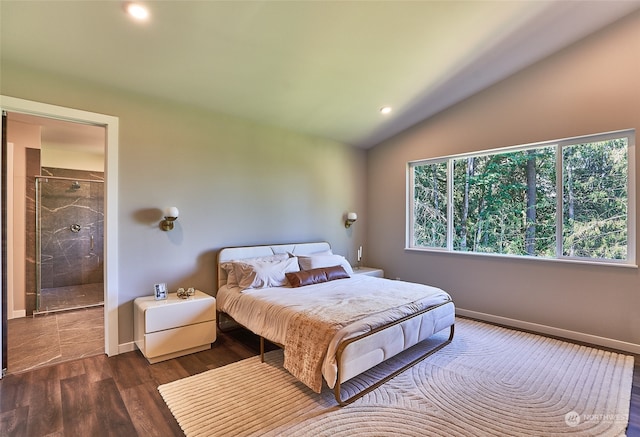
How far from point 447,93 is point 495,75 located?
59 cm

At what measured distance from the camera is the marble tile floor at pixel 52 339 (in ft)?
9.87

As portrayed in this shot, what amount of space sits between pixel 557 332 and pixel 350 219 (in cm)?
314

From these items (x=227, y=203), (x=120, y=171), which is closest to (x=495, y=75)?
(x=227, y=203)

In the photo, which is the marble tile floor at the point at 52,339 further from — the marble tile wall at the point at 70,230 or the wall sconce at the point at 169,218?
the marble tile wall at the point at 70,230

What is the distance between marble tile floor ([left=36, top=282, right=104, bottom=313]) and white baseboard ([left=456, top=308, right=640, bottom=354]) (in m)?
5.90

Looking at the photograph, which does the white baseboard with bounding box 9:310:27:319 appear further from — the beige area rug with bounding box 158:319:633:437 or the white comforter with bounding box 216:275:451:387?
→ the beige area rug with bounding box 158:319:633:437

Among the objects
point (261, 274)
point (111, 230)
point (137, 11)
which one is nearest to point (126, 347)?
point (111, 230)

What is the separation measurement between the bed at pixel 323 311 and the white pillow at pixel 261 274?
0.01 metres

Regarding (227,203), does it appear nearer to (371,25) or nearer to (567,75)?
(371,25)

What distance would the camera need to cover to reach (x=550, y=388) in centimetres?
249

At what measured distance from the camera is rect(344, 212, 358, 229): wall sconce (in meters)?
5.29

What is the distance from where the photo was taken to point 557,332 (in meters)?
3.65

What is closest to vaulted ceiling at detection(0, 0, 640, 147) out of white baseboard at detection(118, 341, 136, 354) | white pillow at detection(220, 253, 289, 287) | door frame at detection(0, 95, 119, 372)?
door frame at detection(0, 95, 119, 372)

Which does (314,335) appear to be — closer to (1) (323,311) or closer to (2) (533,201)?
(1) (323,311)
